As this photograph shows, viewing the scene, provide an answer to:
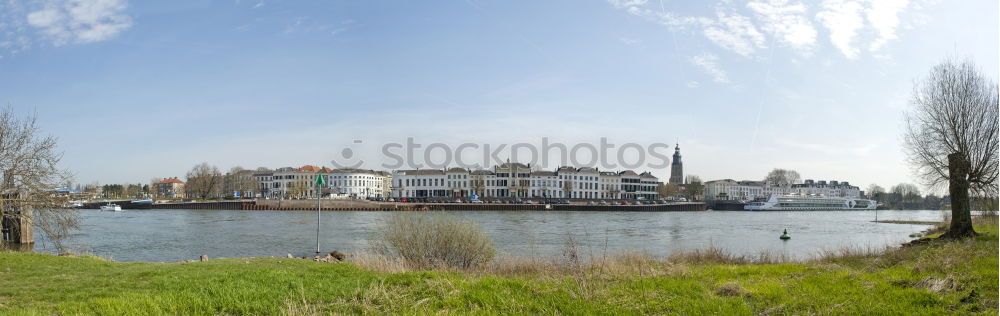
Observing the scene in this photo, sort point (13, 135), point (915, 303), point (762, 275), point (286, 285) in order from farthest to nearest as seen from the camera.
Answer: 1. point (13, 135)
2. point (762, 275)
3. point (286, 285)
4. point (915, 303)

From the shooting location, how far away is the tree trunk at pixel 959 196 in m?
22.0

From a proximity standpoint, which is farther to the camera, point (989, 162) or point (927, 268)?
point (989, 162)

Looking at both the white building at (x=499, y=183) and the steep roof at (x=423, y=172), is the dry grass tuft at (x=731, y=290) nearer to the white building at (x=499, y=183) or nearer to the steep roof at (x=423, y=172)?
the white building at (x=499, y=183)

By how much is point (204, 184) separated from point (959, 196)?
473 ft

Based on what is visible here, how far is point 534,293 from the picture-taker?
916cm

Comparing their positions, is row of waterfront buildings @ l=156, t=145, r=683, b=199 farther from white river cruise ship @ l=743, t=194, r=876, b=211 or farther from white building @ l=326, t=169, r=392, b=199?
white river cruise ship @ l=743, t=194, r=876, b=211

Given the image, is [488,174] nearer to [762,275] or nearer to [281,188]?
[281,188]

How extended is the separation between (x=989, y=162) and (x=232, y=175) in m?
163

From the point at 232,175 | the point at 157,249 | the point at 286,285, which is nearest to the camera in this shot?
the point at 286,285

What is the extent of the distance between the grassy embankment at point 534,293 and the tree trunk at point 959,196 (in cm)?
1231

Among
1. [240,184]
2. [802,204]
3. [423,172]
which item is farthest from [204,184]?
[802,204]

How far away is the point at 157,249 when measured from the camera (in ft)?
102

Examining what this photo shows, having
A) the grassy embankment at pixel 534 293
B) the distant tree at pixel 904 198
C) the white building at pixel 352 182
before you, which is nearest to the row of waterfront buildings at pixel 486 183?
the white building at pixel 352 182

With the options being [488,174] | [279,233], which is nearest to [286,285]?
[279,233]
